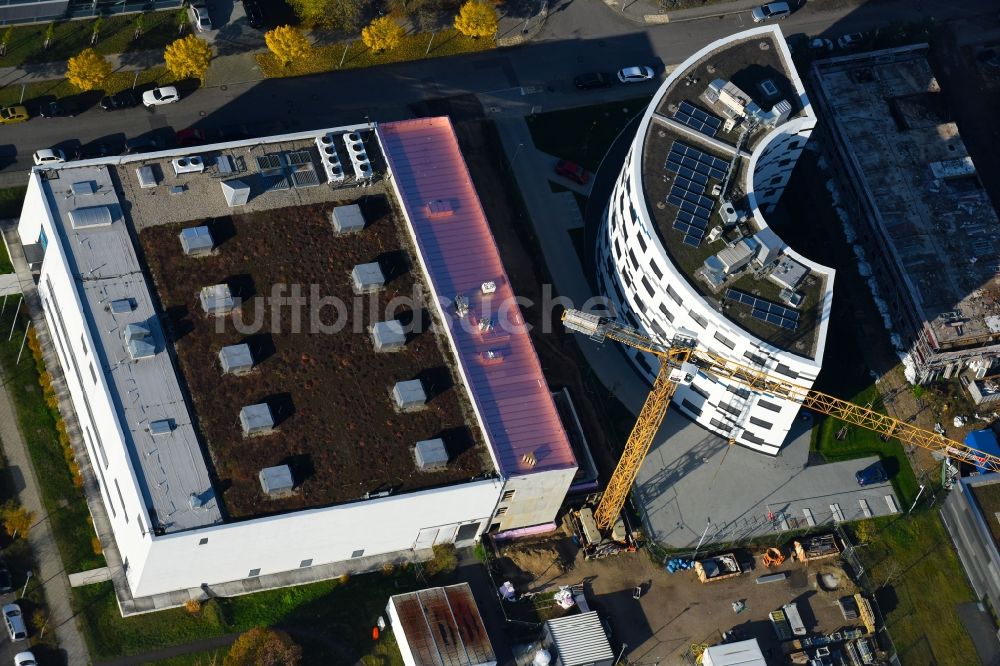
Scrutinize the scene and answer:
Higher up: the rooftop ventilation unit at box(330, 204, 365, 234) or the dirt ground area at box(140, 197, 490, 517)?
the rooftop ventilation unit at box(330, 204, 365, 234)

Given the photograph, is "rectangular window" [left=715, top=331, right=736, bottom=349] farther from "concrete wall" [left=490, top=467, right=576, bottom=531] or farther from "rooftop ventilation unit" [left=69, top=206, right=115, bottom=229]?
"rooftop ventilation unit" [left=69, top=206, right=115, bottom=229]

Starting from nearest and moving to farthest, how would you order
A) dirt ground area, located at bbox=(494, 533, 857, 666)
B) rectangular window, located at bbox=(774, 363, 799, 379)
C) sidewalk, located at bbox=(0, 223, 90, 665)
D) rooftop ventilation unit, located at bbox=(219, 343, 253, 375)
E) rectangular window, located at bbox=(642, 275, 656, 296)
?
sidewalk, located at bbox=(0, 223, 90, 665)
rooftop ventilation unit, located at bbox=(219, 343, 253, 375)
dirt ground area, located at bbox=(494, 533, 857, 666)
rectangular window, located at bbox=(774, 363, 799, 379)
rectangular window, located at bbox=(642, 275, 656, 296)

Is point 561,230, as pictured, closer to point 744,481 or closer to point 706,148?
point 706,148

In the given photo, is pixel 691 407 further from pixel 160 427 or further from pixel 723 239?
pixel 160 427

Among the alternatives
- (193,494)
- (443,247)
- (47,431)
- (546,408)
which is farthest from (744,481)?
(47,431)

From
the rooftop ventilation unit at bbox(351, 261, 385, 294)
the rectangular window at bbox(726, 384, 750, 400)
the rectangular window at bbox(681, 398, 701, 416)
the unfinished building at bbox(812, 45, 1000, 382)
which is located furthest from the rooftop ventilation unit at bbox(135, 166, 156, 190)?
the unfinished building at bbox(812, 45, 1000, 382)

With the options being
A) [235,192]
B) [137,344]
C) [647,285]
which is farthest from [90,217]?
[647,285]
